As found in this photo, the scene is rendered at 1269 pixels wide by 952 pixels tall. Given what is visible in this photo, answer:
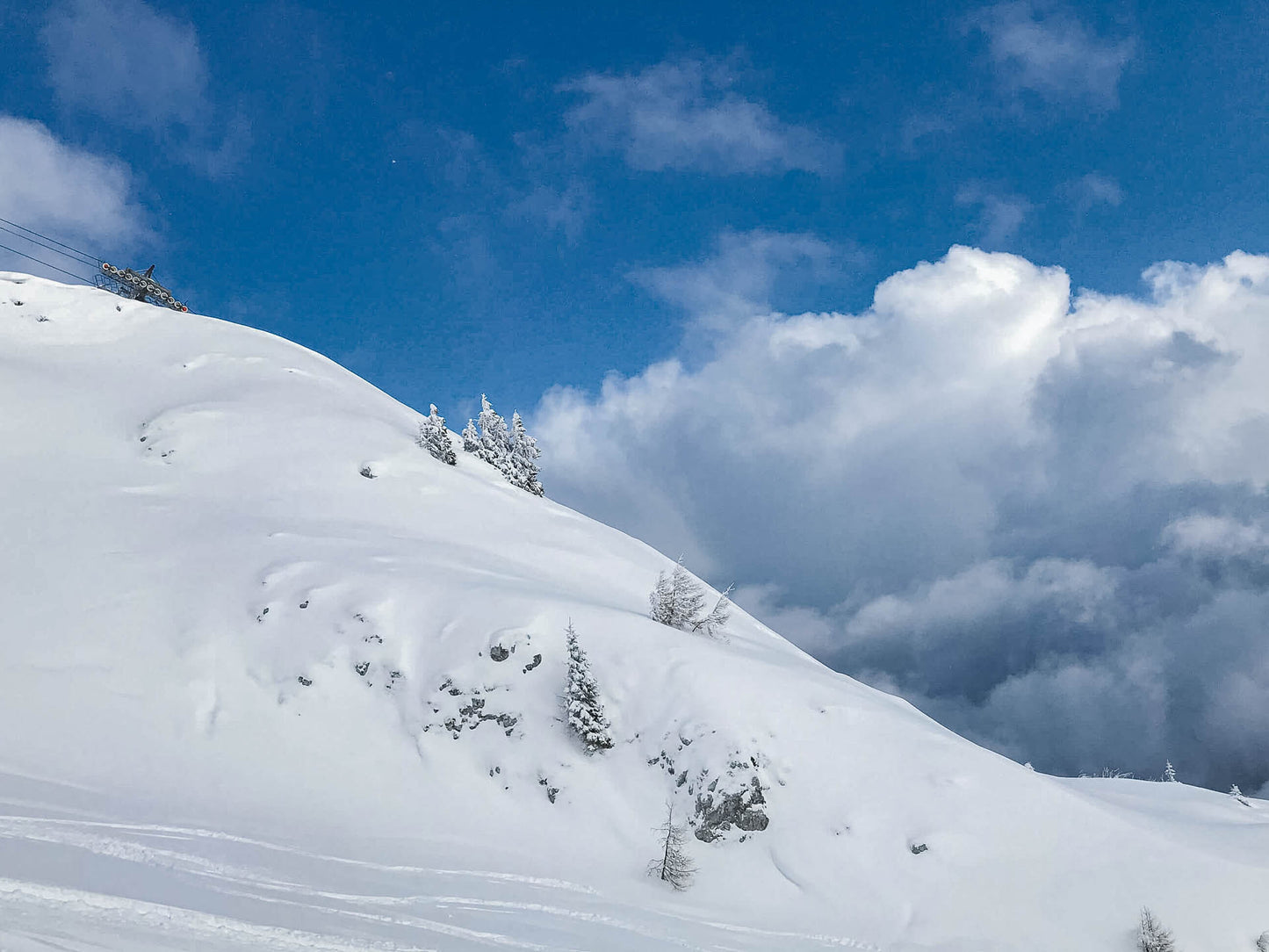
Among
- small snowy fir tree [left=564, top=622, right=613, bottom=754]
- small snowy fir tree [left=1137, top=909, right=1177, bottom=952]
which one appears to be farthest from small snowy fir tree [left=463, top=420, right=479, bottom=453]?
small snowy fir tree [left=1137, top=909, right=1177, bottom=952]

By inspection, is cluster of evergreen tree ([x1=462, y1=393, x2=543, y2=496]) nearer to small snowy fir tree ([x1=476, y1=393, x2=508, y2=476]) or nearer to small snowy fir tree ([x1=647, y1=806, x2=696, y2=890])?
small snowy fir tree ([x1=476, y1=393, x2=508, y2=476])

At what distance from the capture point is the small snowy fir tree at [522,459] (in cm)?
4657

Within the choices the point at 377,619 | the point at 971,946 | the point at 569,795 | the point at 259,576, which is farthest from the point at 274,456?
the point at 971,946

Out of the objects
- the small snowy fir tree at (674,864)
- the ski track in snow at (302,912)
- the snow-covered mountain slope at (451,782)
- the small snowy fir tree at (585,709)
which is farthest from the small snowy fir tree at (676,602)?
the ski track in snow at (302,912)

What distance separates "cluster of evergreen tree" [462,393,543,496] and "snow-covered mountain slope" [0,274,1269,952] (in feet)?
51.6

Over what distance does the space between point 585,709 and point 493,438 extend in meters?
31.0

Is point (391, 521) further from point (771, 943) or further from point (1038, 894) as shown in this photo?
point (1038, 894)

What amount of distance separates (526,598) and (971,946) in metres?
16.2

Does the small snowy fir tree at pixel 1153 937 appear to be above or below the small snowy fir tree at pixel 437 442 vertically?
below

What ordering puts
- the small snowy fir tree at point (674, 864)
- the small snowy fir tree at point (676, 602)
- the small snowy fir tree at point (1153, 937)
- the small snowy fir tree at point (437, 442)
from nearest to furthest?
the small snowy fir tree at point (1153, 937), the small snowy fir tree at point (674, 864), the small snowy fir tree at point (676, 602), the small snowy fir tree at point (437, 442)

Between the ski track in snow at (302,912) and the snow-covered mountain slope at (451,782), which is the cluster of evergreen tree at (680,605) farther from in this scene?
the ski track in snow at (302,912)

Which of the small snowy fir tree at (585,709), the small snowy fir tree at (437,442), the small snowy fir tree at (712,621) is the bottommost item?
the small snowy fir tree at (585,709)

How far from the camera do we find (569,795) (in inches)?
768

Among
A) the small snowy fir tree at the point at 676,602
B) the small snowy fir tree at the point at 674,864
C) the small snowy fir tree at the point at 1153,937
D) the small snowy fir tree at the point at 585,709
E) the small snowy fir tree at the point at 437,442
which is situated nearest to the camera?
the small snowy fir tree at the point at 1153,937
